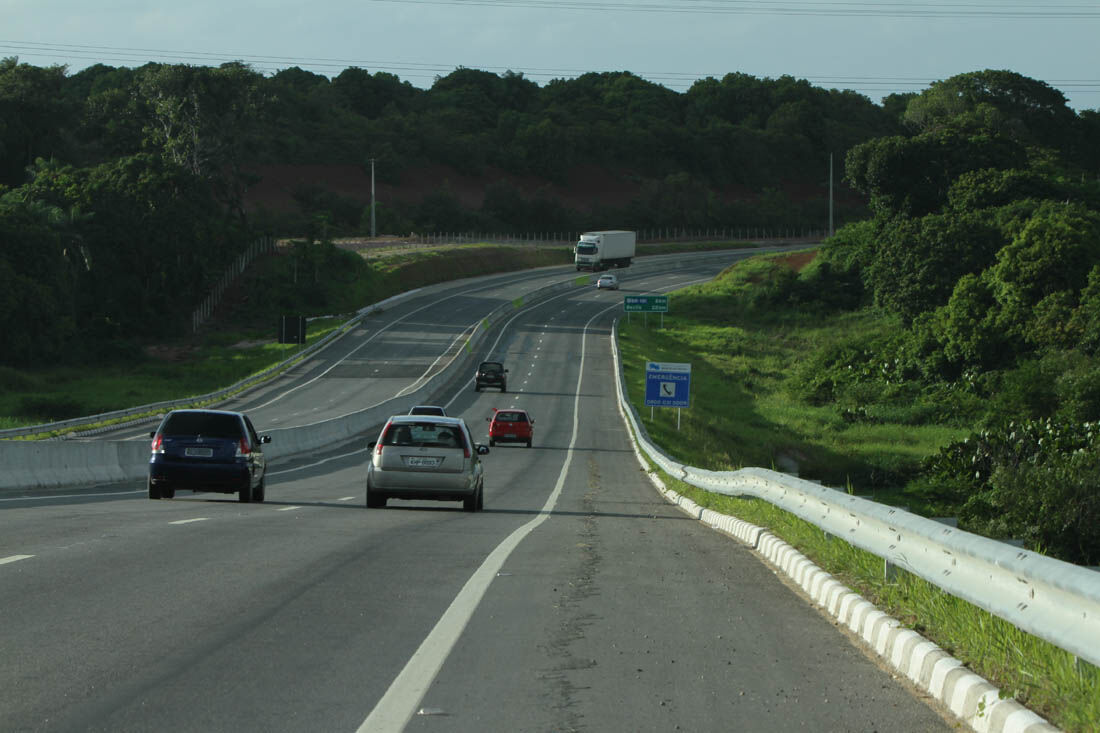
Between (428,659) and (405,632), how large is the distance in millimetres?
925

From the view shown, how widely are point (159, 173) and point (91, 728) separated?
106 meters

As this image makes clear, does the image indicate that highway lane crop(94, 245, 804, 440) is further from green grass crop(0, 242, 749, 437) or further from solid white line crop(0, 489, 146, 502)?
solid white line crop(0, 489, 146, 502)

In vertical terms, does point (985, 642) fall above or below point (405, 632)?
above

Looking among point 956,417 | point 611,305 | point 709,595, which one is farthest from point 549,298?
point 709,595

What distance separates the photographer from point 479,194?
19338cm

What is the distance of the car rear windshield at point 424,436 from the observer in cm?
2117

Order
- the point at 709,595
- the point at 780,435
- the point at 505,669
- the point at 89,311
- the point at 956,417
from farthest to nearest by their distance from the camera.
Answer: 1. the point at 89,311
2. the point at 956,417
3. the point at 780,435
4. the point at 709,595
5. the point at 505,669

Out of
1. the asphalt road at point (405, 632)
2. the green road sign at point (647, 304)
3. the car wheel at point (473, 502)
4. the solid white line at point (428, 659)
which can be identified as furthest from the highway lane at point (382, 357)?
the solid white line at point (428, 659)

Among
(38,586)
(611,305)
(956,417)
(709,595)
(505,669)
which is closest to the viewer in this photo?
(505,669)

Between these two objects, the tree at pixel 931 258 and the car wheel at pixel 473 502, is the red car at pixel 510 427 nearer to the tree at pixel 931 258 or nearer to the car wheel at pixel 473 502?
the car wheel at pixel 473 502

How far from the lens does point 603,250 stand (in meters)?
137

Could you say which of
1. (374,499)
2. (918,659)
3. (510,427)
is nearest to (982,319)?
(510,427)

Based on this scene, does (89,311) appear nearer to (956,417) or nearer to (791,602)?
(956,417)

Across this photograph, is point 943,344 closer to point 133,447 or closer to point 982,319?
point 982,319
